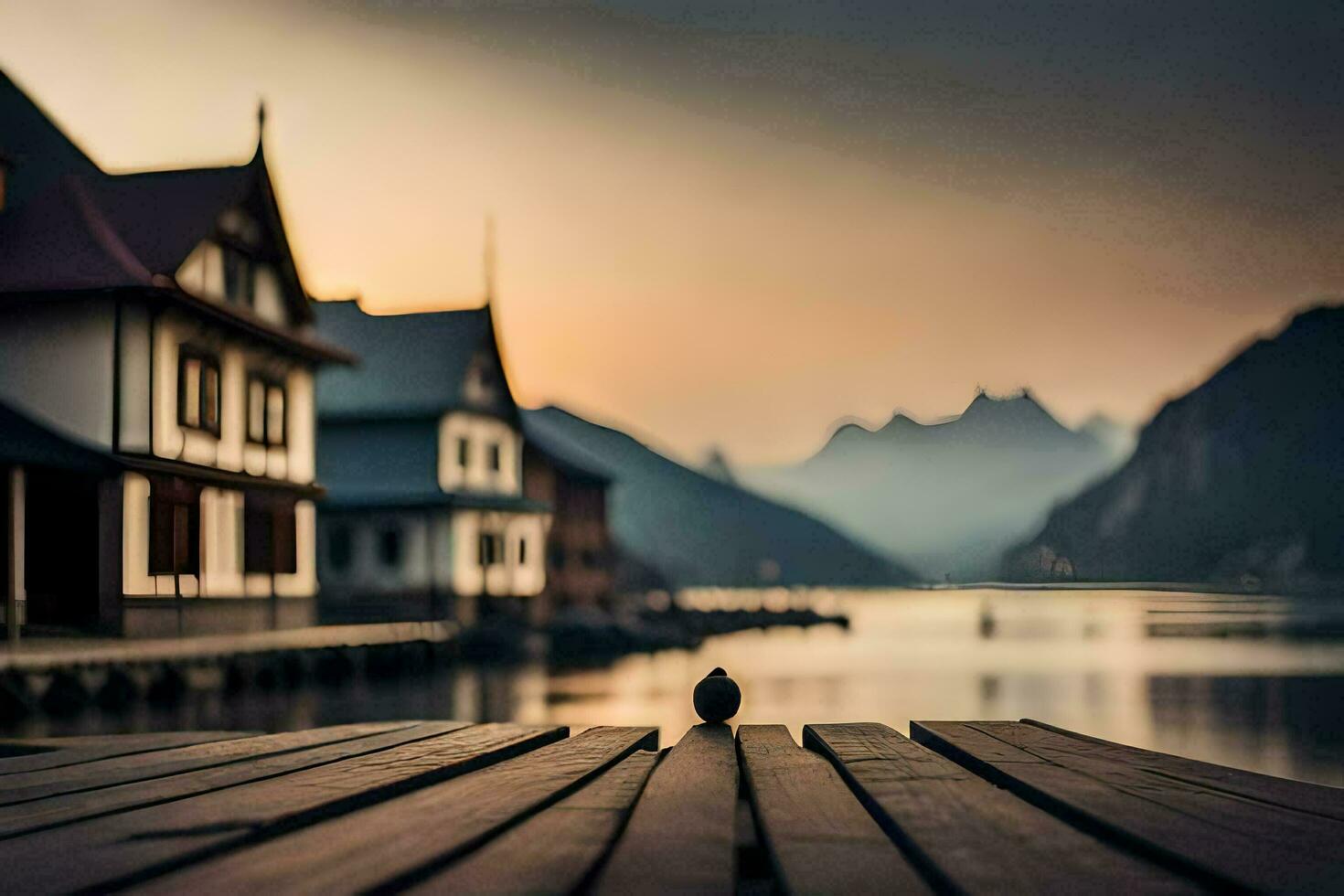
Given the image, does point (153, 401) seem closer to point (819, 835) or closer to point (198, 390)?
point (198, 390)

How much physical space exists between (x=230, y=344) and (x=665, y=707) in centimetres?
1170

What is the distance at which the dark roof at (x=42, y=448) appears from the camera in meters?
23.0

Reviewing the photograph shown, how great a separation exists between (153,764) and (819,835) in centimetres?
187

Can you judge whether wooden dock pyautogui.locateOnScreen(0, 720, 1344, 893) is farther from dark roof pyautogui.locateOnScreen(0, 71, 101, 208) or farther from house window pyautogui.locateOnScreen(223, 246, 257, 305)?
dark roof pyautogui.locateOnScreen(0, 71, 101, 208)

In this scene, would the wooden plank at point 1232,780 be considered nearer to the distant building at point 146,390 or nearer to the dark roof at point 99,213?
the distant building at point 146,390

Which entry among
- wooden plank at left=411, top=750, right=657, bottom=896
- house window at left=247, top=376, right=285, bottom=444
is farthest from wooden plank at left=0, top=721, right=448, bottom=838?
house window at left=247, top=376, right=285, bottom=444

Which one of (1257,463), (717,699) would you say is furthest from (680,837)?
(1257,463)

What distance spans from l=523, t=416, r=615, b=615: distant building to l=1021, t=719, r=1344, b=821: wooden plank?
45.7 meters

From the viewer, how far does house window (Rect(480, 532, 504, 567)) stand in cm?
4509

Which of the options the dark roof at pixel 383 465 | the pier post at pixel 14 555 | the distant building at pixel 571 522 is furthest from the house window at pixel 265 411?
the distant building at pixel 571 522

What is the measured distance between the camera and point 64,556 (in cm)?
2583

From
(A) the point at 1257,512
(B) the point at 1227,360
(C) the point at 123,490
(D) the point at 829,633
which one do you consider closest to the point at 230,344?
(C) the point at 123,490

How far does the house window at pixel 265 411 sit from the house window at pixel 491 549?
44.4 ft

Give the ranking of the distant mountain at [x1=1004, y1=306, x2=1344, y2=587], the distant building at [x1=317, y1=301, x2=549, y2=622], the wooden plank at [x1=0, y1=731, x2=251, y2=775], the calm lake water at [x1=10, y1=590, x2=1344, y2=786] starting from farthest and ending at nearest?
the distant mountain at [x1=1004, y1=306, x2=1344, y2=587], the distant building at [x1=317, y1=301, x2=549, y2=622], the calm lake water at [x1=10, y1=590, x2=1344, y2=786], the wooden plank at [x1=0, y1=731, x2=251, y2=775]
